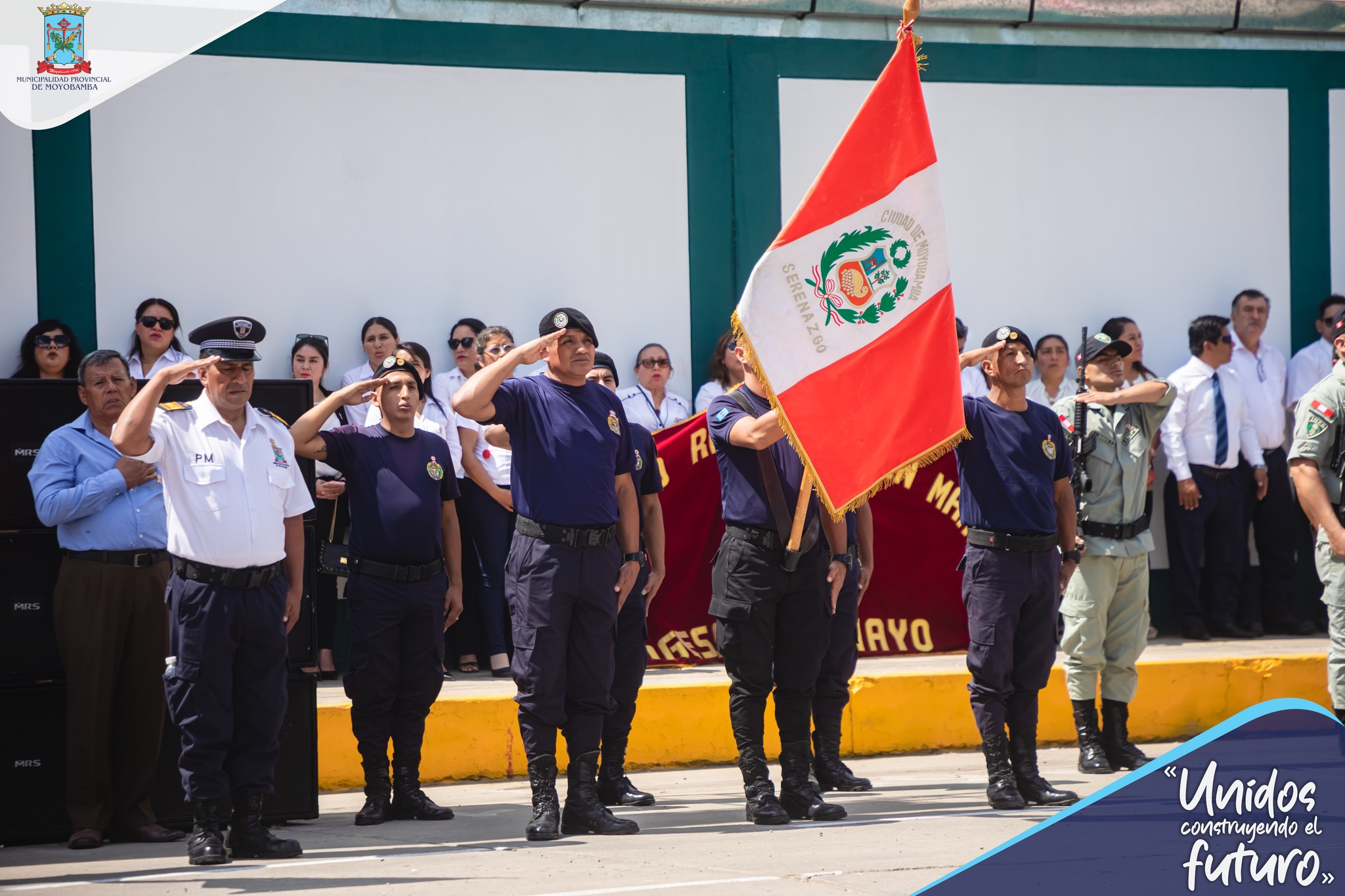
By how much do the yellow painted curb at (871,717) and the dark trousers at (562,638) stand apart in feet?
5.87

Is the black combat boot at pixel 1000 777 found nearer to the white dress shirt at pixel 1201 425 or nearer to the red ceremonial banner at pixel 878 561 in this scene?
the red ceremonial banner at pixel 878 561

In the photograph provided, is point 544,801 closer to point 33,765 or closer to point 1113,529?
point 33,765

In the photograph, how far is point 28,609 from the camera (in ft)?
21.2

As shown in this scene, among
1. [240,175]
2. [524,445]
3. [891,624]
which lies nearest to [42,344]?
[240,175]

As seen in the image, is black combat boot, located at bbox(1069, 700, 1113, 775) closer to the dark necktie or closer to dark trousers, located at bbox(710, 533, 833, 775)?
dark trousers, located at bbox(710, 533, 833, 775)

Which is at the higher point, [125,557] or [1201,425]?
[1201,425]

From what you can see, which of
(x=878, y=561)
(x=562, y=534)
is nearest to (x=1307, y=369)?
(x=878, y=561)

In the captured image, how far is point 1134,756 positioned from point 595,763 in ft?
9.85

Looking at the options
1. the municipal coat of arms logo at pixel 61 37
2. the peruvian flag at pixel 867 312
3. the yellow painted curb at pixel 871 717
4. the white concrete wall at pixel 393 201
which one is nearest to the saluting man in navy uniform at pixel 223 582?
the yellow painted curb at pixel 871 717

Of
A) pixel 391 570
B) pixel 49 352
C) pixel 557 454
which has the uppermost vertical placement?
pixel 49 352

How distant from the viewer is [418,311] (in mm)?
10047

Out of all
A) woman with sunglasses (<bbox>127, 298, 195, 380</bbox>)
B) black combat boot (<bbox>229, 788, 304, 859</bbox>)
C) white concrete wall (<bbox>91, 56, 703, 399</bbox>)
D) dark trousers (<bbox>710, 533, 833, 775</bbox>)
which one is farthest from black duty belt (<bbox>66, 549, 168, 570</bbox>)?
white concrete wall (<bbox>91, 56, 703, 399</bbox>)

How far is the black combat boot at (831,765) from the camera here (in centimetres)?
730

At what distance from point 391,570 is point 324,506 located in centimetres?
188
